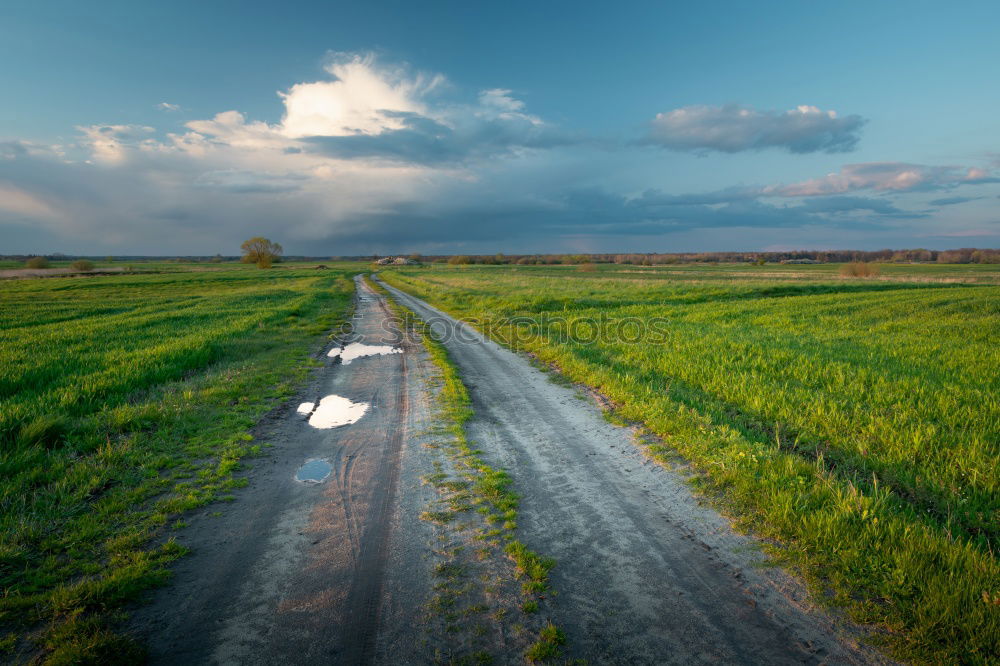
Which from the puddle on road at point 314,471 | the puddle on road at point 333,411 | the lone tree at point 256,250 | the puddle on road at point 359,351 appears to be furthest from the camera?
the lone tree at point 256,250

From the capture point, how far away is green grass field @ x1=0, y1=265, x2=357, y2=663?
345 centimetres

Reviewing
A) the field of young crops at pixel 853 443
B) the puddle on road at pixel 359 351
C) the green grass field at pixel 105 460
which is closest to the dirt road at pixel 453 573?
the green grass field at pixel 105 460

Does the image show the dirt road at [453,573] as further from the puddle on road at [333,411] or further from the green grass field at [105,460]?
the puddle on road at [333,411]

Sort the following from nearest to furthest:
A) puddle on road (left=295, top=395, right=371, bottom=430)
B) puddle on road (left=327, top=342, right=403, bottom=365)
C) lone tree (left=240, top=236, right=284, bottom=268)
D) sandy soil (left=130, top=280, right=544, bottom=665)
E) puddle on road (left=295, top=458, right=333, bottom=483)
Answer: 1. sandy soil (left=130, top=280, right=544, bottom=665)
2. puddle on road (left=295, top=458, right=333, bottom=483)
3. puddle on road (left=295, top=395, right=371, bottom=430)
4. puddle on road (left=327, top=342, right=403, bottom=365)
5. lone tree (left=240, top=236, right=284, bottom=268)

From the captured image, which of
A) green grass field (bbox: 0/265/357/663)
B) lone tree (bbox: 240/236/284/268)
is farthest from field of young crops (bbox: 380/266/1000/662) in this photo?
lone tree (bbox: 240/236/284/268)

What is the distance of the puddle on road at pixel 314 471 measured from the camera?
226 inches

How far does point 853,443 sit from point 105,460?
412 inches

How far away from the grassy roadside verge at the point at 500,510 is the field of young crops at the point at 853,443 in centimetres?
233

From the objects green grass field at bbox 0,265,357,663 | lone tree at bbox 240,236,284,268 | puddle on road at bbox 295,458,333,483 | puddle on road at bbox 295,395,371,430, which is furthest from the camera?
lone tree at bbox 240,236,284,268

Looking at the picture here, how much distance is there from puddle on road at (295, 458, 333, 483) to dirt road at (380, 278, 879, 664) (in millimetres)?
2205

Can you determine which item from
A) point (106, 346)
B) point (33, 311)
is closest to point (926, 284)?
point (106, 346)

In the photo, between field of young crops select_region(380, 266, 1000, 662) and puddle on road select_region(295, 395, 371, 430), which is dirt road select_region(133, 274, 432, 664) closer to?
puddle on road select_region(295, 395, 371, 430)

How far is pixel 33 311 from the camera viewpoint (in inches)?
1035

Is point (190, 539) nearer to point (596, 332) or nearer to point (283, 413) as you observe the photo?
point (283, 413)
